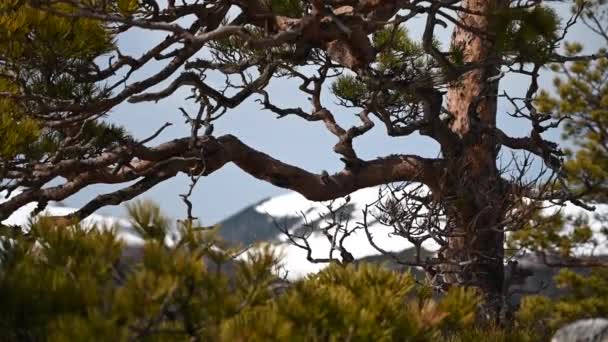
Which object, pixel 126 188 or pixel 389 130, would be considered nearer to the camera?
pixel 126 188

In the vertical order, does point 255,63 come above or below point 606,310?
above

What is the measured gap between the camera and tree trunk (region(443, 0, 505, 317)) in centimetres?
411

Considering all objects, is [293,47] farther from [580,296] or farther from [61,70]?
[580,296]

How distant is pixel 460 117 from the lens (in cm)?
436

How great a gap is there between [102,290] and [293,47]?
117 inches

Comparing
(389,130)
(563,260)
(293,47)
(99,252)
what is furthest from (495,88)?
(99,252)

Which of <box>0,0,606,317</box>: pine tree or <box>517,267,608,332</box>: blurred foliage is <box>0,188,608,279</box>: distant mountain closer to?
<box>517,267,608,332</box>: blurred foliage

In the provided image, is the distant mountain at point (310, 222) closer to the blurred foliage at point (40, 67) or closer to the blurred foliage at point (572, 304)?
the blurred foliage at point (572, 304)

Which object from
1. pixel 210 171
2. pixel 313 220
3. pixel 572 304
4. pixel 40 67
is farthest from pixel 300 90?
pixel 313 220

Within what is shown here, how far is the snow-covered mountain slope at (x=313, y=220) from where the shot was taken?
25.9 feet

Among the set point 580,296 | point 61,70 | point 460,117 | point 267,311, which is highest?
point 460,117

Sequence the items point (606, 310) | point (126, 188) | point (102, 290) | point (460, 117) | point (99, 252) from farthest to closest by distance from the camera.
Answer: point (606, 310), point (460, 117), point (126, 188), point (99, 252), point (102, 290)

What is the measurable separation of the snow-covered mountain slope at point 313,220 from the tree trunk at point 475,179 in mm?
2613

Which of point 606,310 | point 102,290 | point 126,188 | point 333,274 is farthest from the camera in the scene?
point 606,310
